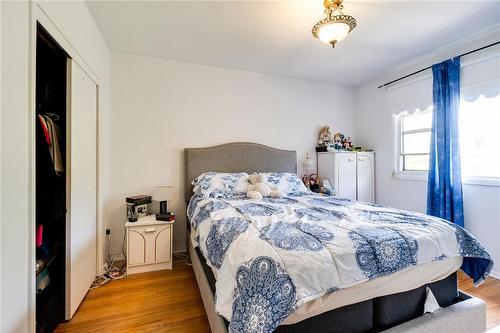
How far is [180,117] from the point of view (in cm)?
298

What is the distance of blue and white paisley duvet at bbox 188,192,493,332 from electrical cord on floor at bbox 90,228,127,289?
121cm

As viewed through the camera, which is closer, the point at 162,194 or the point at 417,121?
the point at 162,194

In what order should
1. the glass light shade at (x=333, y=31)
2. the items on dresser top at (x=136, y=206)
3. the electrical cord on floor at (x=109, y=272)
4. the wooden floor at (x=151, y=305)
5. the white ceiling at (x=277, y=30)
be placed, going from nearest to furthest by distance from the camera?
the wooden floor at (x=151, y=305)
the glass light shade at (x=333, y=31)
the white ceiling at (x=277, y=30)
the electrical cord on floor at (x=109, y=272)
the items on dresser top at (x=136, y=206)

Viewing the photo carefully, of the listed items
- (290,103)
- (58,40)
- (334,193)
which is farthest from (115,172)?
(334,193)

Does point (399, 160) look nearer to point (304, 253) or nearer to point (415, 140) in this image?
point (415, 140)

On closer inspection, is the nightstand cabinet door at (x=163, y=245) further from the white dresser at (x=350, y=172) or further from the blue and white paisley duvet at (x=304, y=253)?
the white dresser at (x=350, y=172)

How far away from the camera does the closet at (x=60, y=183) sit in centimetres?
142

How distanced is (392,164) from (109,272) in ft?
12.9

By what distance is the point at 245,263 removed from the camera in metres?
1.05

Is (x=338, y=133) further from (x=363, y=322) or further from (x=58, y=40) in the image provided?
(x=58, y=40)

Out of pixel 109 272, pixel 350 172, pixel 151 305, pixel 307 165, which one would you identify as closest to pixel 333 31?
pixel 307 165

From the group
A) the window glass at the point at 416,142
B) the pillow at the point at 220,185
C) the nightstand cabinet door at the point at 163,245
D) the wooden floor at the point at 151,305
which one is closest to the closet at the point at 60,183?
the wooden floor at the point at 151,305

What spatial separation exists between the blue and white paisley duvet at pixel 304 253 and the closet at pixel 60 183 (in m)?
0.97

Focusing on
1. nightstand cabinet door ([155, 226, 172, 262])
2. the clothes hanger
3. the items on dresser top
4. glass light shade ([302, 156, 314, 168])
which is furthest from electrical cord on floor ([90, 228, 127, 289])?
glass light shade ([302, 156, 314, 168])
